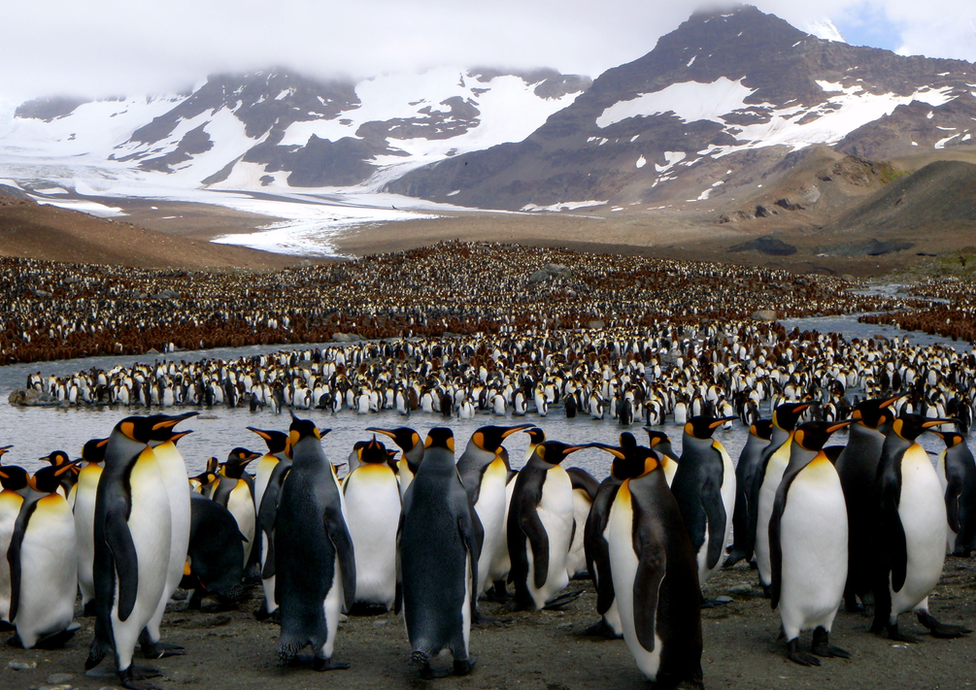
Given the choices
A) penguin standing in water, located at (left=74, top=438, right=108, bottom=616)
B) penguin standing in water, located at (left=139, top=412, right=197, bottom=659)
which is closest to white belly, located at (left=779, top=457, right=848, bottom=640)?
penguin standing in water, located at (left=139, top=412, right=197, bottom=659)

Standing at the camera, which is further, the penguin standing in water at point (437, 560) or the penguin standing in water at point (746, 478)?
the penguin standing in water at point (746, 478)

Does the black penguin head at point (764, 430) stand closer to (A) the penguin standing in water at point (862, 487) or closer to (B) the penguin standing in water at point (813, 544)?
(A) the penguin standing in water at point (862, 487)

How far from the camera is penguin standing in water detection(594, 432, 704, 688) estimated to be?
3.35m

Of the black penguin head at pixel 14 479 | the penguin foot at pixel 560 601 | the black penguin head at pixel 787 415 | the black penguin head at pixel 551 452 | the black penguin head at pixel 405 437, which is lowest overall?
the penguin foot at pixel 560 601

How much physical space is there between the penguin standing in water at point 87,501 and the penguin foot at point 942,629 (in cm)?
399

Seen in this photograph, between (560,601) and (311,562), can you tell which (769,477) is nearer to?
(560,601)

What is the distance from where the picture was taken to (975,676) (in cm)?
343

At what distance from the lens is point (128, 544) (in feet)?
11.6

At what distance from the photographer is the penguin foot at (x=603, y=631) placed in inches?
163

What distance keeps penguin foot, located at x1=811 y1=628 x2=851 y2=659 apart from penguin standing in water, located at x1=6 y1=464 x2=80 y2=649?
3521 millimetres

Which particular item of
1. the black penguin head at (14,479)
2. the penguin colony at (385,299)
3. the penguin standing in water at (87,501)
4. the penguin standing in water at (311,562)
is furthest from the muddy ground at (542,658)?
the penguin colony at (385,299)

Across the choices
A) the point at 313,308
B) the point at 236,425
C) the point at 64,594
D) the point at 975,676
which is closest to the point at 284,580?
the point at 64,594

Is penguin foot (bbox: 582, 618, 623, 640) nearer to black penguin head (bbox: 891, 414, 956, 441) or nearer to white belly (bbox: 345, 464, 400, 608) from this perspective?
white belly (bbox: 345, 464, 400, 608)

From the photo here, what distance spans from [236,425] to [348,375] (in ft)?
9.82
